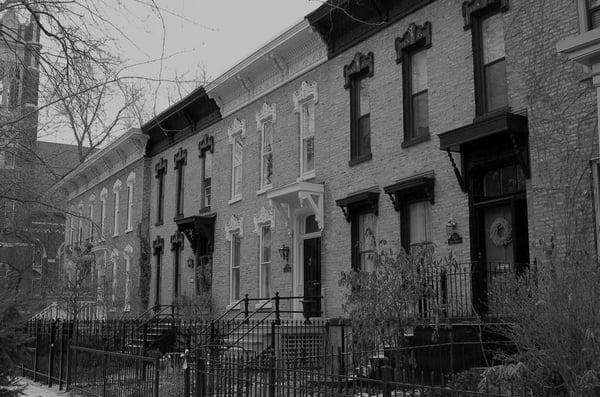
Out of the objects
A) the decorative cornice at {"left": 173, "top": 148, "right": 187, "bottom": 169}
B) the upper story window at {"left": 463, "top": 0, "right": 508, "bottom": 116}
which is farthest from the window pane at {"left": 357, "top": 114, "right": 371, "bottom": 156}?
the decorative cornice at {"left": 173, "top": 148, "right": 187, "bottom": 169}

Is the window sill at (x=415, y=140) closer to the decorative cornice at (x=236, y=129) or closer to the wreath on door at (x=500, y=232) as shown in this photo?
the wreath on door at (x=500, y=232)

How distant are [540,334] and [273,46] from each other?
1368 centimetres

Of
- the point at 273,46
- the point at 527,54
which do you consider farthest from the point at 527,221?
the point at 273,46

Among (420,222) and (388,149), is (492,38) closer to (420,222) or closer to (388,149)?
(388,149)

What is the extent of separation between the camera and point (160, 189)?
1160 inches

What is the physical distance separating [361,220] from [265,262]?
506 centimetres

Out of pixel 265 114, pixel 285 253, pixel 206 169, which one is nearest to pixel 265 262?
pixel 285 253

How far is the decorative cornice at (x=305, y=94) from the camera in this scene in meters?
19.2

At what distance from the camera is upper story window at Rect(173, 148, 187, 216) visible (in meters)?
27.3

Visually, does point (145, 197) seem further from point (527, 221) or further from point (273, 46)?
→ point (527, 221)

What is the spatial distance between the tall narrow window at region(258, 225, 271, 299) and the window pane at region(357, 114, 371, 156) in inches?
191

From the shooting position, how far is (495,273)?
1271 centimetres

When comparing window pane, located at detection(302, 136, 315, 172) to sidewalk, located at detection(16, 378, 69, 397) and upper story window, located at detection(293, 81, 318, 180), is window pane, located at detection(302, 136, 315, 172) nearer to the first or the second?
upper story window, located at detection(293, 81, 318, 180)

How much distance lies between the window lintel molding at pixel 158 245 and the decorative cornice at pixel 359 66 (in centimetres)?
1334
